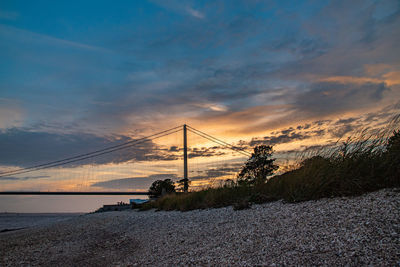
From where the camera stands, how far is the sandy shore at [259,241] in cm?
372

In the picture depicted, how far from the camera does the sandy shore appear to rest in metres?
3.72

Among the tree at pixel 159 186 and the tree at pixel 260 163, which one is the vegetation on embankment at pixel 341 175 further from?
the tree at pixel 159 186

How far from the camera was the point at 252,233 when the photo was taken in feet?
16.6

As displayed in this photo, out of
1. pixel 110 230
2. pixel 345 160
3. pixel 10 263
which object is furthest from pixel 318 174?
pixel 10 263

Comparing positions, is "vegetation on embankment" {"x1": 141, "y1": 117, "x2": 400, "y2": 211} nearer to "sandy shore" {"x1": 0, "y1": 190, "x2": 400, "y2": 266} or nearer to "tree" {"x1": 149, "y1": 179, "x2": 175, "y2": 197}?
"sandy shore" {"x1": 0, "y1": 190, "x2": 400, "y2": 266}

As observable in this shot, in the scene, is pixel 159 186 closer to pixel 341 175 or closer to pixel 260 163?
pixel 260 163

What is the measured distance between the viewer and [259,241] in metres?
4.58

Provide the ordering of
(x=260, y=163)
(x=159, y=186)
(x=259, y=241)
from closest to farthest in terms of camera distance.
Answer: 1. (x=259, y=241)
2. (x=260, y=163)
3. (x=159, y=186)

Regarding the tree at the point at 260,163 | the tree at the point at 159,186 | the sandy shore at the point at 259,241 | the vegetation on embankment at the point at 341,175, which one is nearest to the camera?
the sandy shore at the point at 259,241

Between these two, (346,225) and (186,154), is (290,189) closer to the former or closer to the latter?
(346,225)

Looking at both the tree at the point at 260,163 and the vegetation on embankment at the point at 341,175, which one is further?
the tree at the point at 260,163

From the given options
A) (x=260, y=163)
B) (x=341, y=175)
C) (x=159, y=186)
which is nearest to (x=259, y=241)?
(x=341, y=175)

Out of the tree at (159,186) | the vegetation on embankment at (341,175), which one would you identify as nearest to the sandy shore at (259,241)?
the vegetation on embankment at (341,175)

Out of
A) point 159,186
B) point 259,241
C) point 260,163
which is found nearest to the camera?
point 259,241
